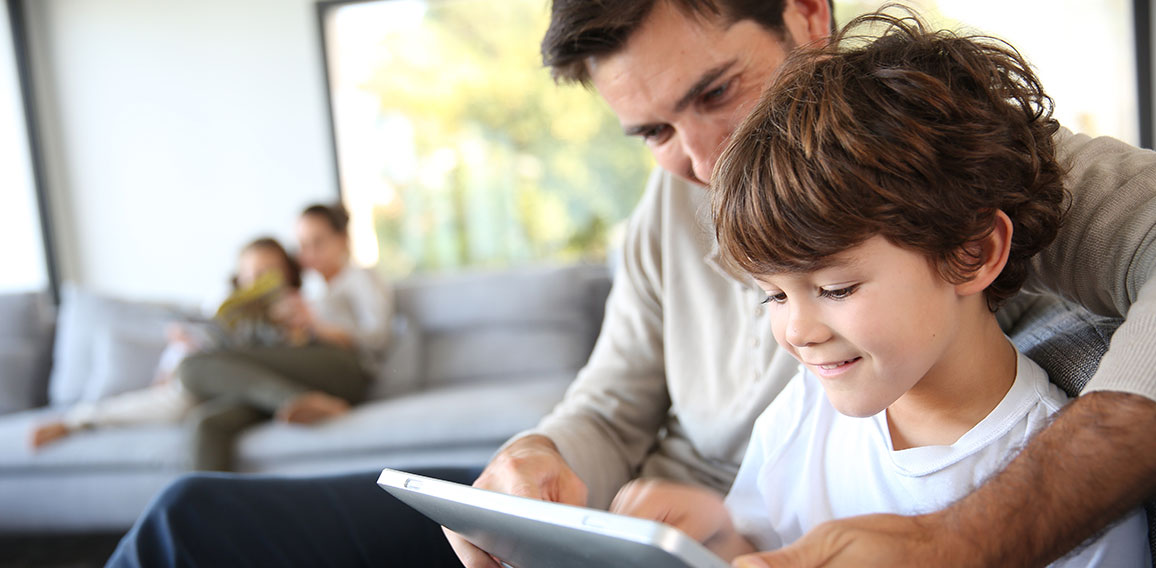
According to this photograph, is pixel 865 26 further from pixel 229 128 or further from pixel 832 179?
pixel 229 128

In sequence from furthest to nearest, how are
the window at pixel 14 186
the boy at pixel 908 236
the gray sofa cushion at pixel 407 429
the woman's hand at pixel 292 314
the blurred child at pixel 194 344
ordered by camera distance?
the window at pixel 14 186 < the woman's hand at pixel 292 314 < the blurred child at pixel 194 344 < the gray sofa cushion at pixel 407 429 < the boy at pixel 908 236

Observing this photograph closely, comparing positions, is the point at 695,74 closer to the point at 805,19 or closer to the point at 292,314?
Result: the point at 805,19

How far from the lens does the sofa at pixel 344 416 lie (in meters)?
2.84

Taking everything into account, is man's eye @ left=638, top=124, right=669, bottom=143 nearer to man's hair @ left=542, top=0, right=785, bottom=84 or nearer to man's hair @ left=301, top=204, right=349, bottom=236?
man's hair @ left=542, top=0, right=785, bottom=84

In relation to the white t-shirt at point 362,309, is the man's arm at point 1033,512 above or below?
above

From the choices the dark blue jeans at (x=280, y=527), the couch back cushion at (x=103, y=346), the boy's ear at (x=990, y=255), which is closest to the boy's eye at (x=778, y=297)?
the boy's ear at (x=990, y=255)

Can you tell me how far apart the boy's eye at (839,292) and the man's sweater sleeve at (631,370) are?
52 centimetres

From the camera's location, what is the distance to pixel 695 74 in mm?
1035

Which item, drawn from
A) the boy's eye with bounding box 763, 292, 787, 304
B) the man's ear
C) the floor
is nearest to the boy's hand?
the boy's eye with bounding box 763, 292, 787, 304

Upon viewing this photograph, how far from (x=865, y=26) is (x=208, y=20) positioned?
4.95m

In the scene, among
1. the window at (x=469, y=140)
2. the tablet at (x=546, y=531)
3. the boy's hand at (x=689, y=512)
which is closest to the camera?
the tablet at (x=546, y=531)

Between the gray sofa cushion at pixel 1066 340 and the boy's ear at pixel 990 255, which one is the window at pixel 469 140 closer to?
the gray sofa cushion at pixel 1066 340

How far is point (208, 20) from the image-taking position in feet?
16.6

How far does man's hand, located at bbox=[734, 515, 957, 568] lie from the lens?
600 mm
